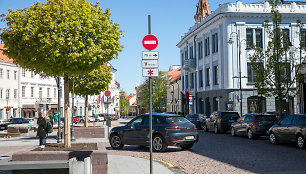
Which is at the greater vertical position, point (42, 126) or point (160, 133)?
point (42, 126)

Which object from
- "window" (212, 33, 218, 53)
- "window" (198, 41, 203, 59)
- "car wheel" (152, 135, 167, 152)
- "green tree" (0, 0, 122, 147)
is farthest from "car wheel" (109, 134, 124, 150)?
"window" (198, 41, 203, 59)

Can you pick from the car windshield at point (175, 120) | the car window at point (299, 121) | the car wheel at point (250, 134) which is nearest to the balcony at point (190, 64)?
the car wheel at point (250, 134)

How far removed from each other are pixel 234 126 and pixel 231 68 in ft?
62.6

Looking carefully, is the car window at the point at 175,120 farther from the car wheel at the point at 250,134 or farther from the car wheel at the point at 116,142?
the car wheel at the point at 250,134

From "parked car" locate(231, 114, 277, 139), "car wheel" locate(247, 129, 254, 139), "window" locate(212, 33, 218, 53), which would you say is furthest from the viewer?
"window" locate(212, 33, 218, 53)

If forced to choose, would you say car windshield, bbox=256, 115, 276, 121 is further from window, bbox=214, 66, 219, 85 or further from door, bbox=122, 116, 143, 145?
window, bbox=214, 66, 219, 85

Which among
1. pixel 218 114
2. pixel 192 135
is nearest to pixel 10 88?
pixel 218 114

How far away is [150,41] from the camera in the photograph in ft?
30.9

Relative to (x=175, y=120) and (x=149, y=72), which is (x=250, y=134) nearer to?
(x=175, y=120)

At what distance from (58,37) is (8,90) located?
49.2 metres

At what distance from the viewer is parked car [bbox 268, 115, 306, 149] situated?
15844 mm

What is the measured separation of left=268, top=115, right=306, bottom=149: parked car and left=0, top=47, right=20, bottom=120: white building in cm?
4562

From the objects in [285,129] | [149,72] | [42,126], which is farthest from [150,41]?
[285,129]

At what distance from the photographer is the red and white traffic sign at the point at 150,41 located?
369 inches
